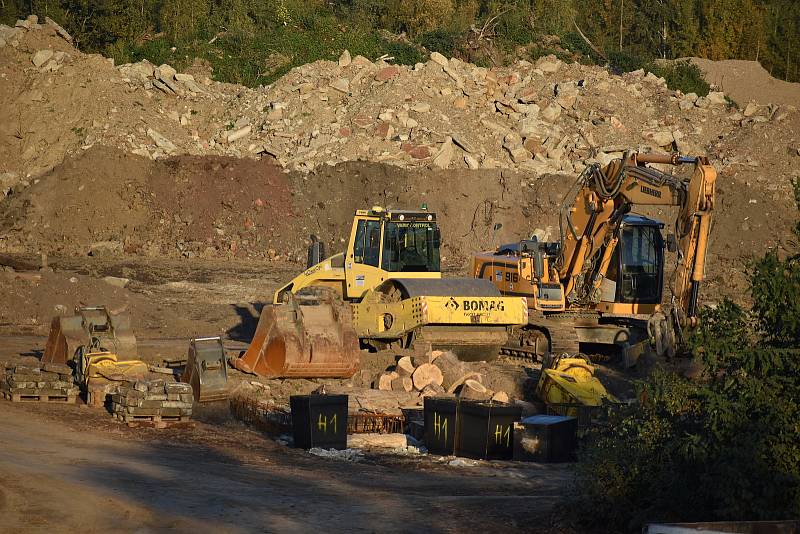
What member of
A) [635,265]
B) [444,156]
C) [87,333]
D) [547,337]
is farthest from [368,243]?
[444,156]

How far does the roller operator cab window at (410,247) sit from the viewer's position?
22.9 m

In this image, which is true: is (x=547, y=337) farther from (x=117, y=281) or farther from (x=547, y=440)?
(x=117, y=281)

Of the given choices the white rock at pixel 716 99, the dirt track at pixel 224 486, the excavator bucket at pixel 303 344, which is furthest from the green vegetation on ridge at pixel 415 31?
the dirt track at pixel 224 486

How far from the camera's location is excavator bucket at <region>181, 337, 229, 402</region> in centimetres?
1695

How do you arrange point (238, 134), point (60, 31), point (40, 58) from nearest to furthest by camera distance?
1. point (238, 134)
2. point (40, 58)
3. point (60, 31)

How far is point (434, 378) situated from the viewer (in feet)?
61.9

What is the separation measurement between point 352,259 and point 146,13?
104 feet

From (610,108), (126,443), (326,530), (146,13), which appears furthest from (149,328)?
(146,13)

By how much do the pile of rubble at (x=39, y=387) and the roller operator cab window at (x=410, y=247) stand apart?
768cm

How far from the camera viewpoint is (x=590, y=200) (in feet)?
71.8

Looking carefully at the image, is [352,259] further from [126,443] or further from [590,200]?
[126,443]

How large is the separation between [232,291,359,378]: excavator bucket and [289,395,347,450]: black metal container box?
12.8 ft

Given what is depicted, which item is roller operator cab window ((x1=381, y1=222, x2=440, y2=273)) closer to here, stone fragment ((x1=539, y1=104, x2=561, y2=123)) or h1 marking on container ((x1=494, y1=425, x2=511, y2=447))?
h1 marking on container ((x1=494, y1=425, x2=511, y2=447))

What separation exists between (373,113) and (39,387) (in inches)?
1038
